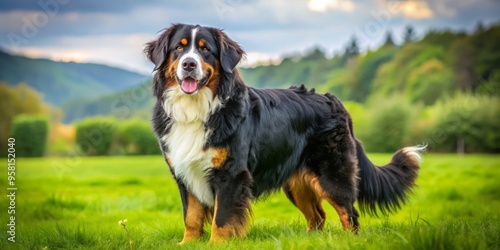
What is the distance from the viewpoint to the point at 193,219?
586 cm

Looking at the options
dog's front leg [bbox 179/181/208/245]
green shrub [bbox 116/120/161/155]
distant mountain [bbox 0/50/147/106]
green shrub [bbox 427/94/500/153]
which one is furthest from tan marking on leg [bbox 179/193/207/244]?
green shrub [bbox 427/94/500/153]

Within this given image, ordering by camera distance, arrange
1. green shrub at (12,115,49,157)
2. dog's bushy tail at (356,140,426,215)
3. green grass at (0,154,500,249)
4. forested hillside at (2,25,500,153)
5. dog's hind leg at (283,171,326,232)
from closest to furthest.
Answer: green grass at (0,154,500,249), dog's hind leg at (283,171,326,232), dog's bushy tail at (356,140,426,215), green shrub at (12,115,49,157), forested hillside at (2,25,500,153)

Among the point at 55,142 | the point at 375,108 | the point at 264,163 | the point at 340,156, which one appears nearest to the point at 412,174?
the point at 340,156

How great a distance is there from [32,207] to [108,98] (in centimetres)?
3109

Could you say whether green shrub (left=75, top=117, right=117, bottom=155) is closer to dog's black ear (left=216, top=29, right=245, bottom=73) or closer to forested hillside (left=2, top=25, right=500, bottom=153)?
forested hillside (left=2, top=25, right=500, bottom=153)

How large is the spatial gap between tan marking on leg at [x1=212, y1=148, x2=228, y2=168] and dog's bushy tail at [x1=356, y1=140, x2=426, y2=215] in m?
2.05

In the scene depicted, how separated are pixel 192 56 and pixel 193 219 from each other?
1741 millimetres

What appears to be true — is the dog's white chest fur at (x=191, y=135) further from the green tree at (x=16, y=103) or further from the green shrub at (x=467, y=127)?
the green shrub at (x=467, y=127)

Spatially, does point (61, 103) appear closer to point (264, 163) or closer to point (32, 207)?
point (32, 207)

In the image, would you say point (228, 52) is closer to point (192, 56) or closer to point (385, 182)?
point (192, 56)

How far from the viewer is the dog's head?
5387 mm

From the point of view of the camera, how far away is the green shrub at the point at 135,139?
114 feet

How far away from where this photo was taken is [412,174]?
706cm

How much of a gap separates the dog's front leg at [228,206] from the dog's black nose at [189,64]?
Answer: 1055 mm
